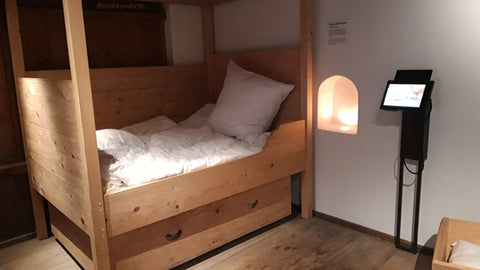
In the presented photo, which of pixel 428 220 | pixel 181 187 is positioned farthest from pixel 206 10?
pixel 428 220

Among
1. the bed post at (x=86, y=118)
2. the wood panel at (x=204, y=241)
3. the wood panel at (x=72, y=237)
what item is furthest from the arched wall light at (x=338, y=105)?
the wood panel at (x=72, y=237)

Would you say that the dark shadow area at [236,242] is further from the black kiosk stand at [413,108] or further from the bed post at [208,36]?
the bed post at [208,36]

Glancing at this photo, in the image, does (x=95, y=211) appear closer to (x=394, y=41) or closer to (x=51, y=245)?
(x=51, y=245)

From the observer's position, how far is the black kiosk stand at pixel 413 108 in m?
2.03

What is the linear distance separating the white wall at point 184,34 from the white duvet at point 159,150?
2.33ft

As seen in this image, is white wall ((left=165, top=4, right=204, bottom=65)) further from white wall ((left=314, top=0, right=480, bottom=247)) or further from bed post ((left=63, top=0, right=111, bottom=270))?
bed post ((left=63, top=0, right=111, bottom=270))

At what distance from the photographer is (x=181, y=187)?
203 centimetres

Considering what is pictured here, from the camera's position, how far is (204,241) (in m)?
2.29

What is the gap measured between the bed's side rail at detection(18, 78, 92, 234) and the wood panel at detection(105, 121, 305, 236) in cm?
17

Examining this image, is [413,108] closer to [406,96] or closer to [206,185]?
[406,96]

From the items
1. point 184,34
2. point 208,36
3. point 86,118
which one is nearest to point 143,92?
point 184,34

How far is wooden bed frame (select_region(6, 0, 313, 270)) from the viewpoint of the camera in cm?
177

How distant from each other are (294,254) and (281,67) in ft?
4.34

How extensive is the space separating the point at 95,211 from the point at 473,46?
2062 millimetres
